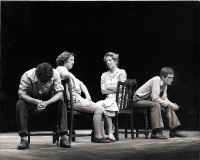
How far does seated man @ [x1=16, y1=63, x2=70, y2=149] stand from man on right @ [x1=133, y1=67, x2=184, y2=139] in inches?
57.7

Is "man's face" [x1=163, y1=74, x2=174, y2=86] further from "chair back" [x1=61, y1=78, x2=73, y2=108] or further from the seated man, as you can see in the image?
the seated man

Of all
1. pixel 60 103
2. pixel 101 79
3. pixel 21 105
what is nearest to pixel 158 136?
pixel 101 79

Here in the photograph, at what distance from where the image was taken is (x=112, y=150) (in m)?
5.65

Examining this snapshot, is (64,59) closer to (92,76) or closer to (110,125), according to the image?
(110,125)

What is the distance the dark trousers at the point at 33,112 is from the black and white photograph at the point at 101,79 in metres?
0.01

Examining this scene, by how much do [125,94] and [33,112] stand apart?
142 cm

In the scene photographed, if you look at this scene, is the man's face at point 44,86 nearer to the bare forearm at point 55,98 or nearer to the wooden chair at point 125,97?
the bare forearm at point 55,98

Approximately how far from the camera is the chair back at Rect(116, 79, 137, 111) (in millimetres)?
6723

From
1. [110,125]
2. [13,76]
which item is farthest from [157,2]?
[13,76]

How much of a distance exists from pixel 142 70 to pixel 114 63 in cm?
94

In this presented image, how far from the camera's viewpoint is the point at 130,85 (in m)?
6.75

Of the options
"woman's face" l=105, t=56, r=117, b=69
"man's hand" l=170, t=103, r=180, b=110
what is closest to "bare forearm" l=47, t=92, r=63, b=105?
"woman's face" l=105, t=56, r=117, b=69

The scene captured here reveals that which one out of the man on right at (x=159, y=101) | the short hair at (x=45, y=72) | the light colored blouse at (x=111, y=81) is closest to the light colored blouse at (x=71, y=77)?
the light colored blouse at (x=111, y=81)

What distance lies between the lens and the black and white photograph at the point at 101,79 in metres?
5.78
